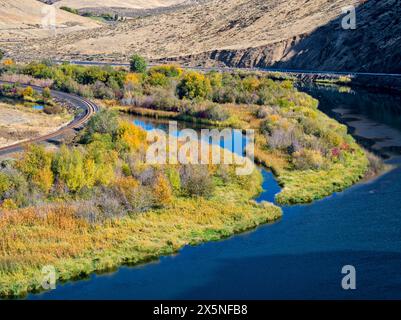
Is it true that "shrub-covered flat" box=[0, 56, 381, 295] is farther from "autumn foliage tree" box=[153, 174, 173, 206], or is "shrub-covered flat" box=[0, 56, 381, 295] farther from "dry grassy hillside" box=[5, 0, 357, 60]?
"dry grassy hillside" box=[5, 0, 357, 60]

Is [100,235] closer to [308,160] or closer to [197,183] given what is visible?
[197,183]

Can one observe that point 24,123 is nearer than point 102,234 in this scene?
No

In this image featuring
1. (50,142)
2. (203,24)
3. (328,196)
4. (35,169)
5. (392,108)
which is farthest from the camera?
(203,24)

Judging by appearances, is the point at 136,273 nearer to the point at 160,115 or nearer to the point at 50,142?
the point at 50,142

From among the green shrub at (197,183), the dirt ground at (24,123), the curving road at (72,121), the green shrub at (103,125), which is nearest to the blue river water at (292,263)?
the green shrub at (197,183)

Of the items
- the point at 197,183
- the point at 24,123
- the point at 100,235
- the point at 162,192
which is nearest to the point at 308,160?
the point at 197,183

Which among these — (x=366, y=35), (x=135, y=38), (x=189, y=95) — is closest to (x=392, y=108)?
(x=189, y=95)
